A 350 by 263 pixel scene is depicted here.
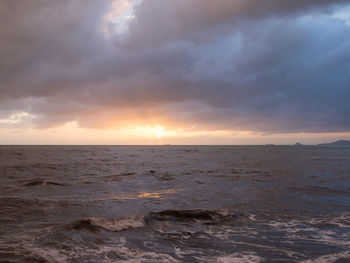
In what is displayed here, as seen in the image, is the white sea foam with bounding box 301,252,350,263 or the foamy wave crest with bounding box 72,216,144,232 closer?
the white sea foam with bounding box 301,252,350,263

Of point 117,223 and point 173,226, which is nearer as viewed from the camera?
point 173,226

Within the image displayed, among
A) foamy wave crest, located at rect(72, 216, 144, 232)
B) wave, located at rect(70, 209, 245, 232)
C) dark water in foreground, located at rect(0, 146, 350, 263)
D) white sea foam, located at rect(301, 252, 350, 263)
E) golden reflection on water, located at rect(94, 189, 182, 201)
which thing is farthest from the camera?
golden reflection on water, located at rect(94, 189, 182, 201)

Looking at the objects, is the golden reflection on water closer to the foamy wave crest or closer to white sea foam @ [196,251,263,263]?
the foamy wave crest

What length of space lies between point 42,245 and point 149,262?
2.81 m

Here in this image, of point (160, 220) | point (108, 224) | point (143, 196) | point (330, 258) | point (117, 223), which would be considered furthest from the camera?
point (143, 196)

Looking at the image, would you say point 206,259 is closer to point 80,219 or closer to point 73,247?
point 73,247

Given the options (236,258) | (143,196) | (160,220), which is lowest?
(143,196)

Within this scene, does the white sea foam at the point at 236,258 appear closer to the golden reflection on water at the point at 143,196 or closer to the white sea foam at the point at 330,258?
the white sea foam at the point at 330,258

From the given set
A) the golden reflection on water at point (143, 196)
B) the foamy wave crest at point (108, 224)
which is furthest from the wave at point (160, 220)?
the golden reflection on water at point (143, 196)

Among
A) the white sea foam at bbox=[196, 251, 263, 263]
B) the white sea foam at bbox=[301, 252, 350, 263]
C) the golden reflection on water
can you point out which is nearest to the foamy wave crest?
the white sea foam at bbox=[196, 251, 263, 263]

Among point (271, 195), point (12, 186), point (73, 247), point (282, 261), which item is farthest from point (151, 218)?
point (12, 186)

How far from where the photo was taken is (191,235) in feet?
25.0

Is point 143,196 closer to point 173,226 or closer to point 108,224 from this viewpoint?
point 108,224

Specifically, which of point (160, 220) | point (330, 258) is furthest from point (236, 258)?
point (160, 220)
